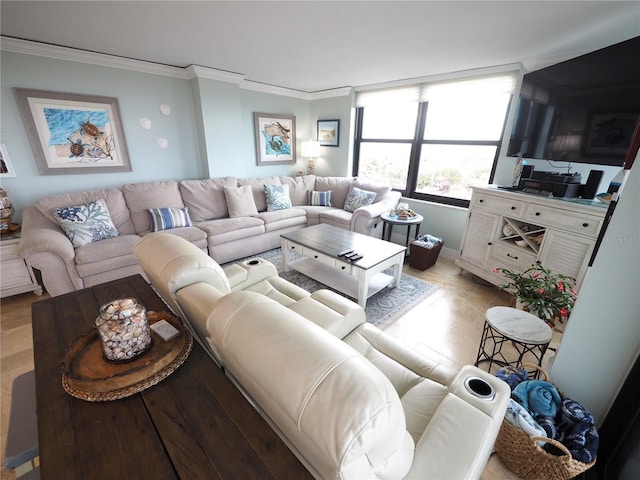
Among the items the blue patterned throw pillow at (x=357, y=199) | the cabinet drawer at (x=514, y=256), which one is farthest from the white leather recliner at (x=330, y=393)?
the blue patterned throw pillow at (x=357, y=199)

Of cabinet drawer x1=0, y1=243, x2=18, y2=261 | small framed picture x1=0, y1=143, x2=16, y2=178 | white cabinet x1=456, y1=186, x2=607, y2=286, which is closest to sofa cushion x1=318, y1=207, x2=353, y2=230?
white cabinet x1=456, y1=186, x2=607, y2=286

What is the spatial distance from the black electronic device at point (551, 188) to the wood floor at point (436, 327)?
1.05 metres

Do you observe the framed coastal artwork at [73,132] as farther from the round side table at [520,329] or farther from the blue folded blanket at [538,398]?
the blue folded blanket at [538,398]

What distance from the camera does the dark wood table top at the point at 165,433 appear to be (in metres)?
0.58

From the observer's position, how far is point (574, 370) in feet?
4.18

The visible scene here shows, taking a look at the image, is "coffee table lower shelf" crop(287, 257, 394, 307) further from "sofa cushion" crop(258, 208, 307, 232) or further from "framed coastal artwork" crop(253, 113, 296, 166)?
"framed coastal artwork" crop(253, 113, 296, 166)

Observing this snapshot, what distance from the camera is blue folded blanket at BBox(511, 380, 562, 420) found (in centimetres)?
123

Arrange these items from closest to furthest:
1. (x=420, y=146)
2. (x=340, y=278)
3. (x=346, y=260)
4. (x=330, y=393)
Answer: (x=330, y=393) → (x=346, y=260) → (x=340, y=278) → (x=420, y=146)

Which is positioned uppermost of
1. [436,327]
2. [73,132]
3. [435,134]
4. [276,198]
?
[435,134]

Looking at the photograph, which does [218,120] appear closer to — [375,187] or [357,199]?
[357,199]

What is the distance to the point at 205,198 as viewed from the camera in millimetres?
3479

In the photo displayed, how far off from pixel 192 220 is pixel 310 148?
2.38 meters

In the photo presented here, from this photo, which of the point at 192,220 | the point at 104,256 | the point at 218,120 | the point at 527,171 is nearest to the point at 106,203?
the point at 104,256

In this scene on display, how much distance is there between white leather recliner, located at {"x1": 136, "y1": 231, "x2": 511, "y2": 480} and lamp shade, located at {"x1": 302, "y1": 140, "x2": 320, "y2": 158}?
3.89 meters
